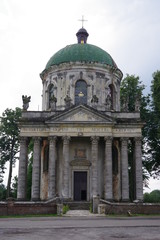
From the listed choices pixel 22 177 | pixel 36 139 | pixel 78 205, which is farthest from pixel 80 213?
pixel 36 139

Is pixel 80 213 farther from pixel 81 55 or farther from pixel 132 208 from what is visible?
pixel 81 55

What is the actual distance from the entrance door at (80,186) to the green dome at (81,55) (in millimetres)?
13209

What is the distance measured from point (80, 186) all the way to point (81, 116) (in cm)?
711

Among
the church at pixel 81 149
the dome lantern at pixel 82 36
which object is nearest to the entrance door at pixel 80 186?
the church at pixel 81 149

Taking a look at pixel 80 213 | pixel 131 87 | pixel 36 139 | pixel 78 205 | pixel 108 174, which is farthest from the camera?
pixel 131 87

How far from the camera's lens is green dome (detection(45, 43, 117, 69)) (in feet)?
127

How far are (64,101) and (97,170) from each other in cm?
935

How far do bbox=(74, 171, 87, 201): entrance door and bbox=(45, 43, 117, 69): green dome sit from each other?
43.3 feet

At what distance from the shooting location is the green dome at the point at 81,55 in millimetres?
38594

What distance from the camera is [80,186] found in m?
33.4

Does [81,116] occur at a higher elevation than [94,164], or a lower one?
higher

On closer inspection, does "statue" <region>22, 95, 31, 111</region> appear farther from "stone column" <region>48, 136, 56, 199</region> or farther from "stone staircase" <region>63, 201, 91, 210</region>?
"stone staircase" <region>63, 201, 91, 210</region>

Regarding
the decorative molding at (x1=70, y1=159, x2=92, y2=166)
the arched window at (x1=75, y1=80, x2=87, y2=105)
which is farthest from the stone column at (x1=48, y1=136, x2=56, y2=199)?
the arched window at (x1=75, y1=80, x2=87, y2=105)

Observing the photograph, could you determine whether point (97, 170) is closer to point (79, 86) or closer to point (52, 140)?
point (52, 140)
